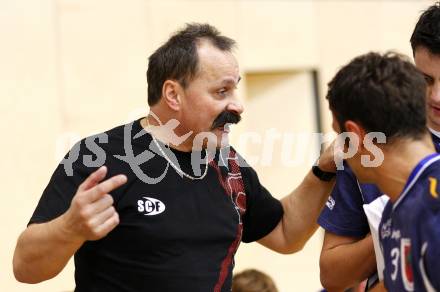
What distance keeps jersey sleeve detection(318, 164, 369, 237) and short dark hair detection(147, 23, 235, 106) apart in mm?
667

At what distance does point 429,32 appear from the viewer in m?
2.45

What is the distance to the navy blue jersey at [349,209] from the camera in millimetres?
2562

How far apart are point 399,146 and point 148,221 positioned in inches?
39.3

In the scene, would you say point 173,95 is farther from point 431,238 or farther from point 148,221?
point 431,238

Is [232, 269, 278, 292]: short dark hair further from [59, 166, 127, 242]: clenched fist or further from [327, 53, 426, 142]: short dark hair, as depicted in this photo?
[327, 53, 426, 142]: short dark hair

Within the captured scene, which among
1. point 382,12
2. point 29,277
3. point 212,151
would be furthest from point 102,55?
point 382,12

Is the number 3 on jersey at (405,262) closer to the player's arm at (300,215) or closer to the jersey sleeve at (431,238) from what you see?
the jersey sleeve at (431,238)

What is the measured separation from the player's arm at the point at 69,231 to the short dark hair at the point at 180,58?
57 cm

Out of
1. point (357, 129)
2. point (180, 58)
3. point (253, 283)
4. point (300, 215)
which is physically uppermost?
point (180, 58)

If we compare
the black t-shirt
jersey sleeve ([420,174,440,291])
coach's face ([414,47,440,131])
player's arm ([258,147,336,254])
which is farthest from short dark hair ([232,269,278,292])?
jersey sleeve ([420,174,440,291])

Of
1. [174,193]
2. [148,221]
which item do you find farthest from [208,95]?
[148,221]

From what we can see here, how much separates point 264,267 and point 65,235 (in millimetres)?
3793

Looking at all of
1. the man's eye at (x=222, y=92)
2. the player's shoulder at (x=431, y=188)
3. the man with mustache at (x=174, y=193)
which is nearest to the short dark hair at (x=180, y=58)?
the man with mustache at (x=174, y=193)

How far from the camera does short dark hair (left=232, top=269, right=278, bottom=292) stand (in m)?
3.96
